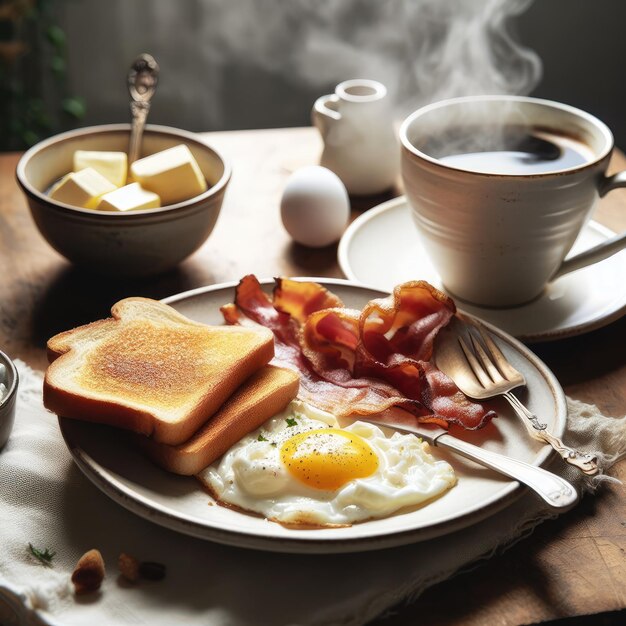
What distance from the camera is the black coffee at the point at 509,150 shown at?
1.99 meters

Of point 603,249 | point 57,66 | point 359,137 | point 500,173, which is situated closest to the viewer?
point 500,173

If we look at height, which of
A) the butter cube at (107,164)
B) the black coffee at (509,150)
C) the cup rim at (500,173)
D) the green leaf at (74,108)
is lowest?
the green leaf at (74,108)

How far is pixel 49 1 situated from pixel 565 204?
11.0 feet

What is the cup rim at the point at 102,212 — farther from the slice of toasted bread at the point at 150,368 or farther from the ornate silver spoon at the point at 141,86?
the slice of toasted bread at the point at 150,368

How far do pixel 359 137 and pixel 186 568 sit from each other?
1.55 meters

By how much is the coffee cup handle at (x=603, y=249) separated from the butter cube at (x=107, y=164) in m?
1.10

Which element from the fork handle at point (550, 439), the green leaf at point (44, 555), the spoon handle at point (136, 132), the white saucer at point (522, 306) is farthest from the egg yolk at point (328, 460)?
the spoon handle at point (136, 132)

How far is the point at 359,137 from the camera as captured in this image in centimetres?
250

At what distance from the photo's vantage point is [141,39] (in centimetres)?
469

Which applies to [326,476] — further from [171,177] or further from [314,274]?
[171,177]

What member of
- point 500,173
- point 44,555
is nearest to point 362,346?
point 500,173

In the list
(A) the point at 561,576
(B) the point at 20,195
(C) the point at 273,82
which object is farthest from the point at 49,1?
(A) the point at 561,576

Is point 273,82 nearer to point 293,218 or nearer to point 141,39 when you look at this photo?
point 141,39

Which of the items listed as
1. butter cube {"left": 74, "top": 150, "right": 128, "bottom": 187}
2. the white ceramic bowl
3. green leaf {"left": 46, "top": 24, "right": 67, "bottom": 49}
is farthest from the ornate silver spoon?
green leaf {"left": 46, "top": 24, "right": 67, "bottom": 49}
